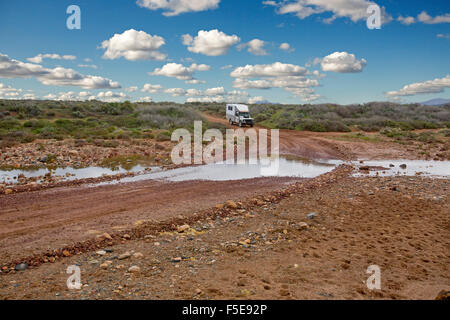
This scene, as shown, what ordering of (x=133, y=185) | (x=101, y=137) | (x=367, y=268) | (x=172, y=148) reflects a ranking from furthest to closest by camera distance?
(x=101, y=137), (x=172, y=148), (x=133, y=185), (x=367, y=268)

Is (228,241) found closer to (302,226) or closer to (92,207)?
(302,226)

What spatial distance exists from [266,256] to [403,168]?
502 inches

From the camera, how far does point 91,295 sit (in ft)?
13.6

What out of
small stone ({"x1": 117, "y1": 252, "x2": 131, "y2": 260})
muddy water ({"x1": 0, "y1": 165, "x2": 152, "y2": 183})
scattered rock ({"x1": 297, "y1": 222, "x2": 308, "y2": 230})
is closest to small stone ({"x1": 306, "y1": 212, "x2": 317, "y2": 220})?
scattered rock ({"x1": 297, "y1": 222, "x2": 308, "y2": 230})

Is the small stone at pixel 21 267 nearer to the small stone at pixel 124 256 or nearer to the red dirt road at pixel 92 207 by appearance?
the red dirt road at pixel 92 207

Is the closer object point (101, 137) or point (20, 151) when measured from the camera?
point (20, 151)

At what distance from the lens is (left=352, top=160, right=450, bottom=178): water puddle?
13734 millimetres

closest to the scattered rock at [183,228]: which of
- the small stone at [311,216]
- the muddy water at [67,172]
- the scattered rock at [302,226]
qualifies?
the scattered rock at [302,226]

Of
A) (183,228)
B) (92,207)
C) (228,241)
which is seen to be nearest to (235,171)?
(92,207)

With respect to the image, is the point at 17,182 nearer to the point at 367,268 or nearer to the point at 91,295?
the point at 91,295

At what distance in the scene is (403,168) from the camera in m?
15.4

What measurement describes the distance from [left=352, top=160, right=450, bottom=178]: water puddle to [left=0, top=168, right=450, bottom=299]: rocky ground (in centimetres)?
513

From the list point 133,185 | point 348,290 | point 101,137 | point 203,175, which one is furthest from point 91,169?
point 348,290
